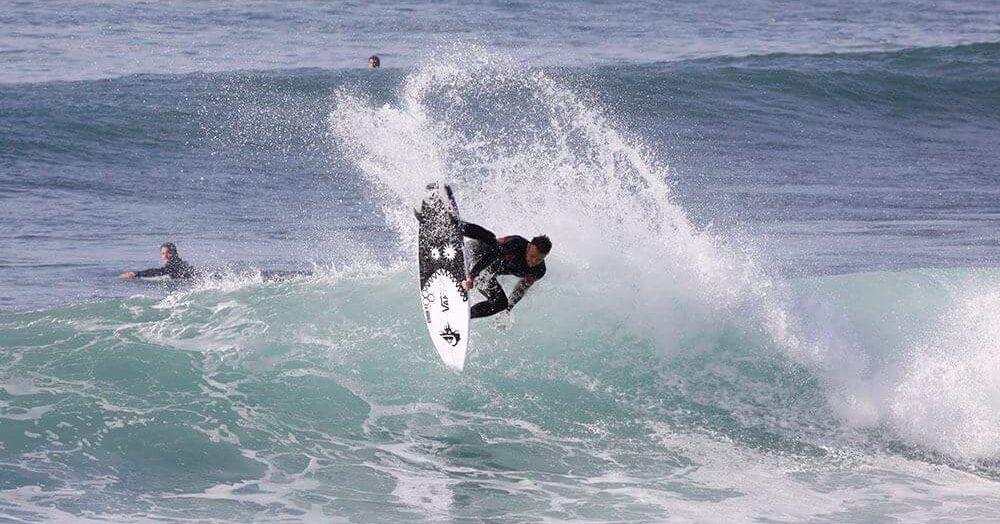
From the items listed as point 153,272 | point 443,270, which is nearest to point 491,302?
point 443,270

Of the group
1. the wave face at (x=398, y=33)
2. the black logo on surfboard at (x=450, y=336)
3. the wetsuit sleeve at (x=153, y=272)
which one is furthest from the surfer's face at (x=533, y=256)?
the wave face at (x=398, y=33)

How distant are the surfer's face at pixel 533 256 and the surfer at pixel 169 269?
690cm

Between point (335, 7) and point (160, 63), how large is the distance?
29.6 ft

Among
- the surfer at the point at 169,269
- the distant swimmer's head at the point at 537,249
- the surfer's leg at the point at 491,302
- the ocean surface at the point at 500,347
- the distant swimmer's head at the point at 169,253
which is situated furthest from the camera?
the distant swimmer's head at the point at 169,253

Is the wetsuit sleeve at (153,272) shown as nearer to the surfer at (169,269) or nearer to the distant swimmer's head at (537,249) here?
the surfer at (169,269)

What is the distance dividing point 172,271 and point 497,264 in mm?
6912

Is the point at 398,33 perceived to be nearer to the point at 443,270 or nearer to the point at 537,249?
the point at 443,270

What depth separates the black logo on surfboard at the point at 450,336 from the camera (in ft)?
32.5

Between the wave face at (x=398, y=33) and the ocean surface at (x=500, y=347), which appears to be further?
the wave face at (x=398, y=33)

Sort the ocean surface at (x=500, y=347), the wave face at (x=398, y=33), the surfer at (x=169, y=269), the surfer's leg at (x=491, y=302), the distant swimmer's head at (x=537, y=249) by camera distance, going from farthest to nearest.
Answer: the wave face at (x=398, y=33) → the surfer at (x=169, y=269) → the surfer's leg at (x=491, y=302) → the distant swimmer's head at (x=537, y=249) → the ocean surface at (x=500, y=347)

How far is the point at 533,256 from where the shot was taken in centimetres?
959

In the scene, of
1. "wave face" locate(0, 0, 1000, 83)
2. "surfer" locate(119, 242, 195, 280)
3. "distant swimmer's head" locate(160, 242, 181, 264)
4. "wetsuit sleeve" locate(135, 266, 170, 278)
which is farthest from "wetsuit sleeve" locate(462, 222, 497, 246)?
"wave face" locate(0, 0, 1000, 83)

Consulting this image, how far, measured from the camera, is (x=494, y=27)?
120 feet

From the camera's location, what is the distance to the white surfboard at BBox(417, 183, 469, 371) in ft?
31.7
